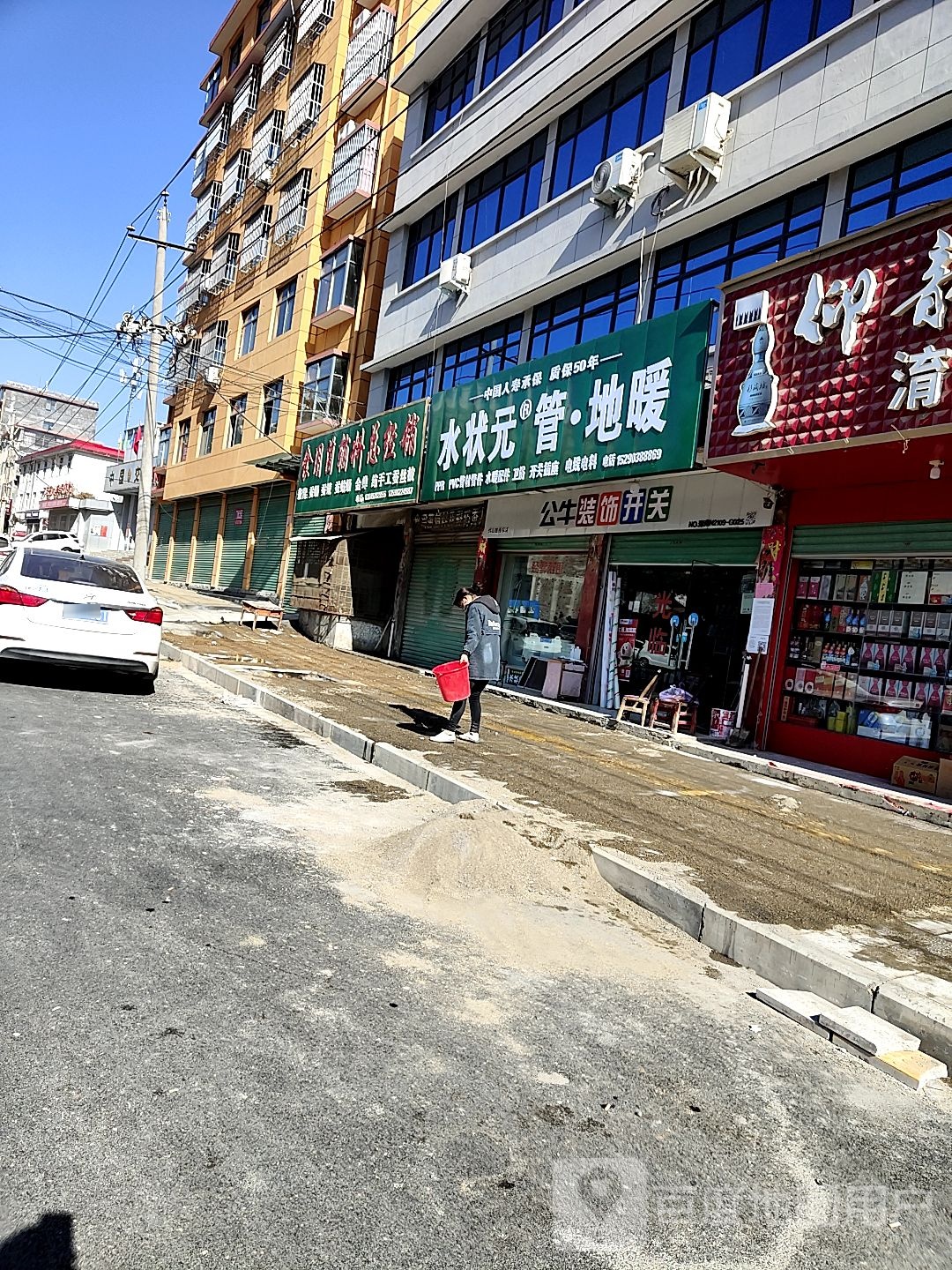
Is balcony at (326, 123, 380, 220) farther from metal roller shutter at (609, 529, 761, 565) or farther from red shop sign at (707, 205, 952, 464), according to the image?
red shop sign at (707, 205, 952, 464)

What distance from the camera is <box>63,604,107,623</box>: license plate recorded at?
29.5 feet

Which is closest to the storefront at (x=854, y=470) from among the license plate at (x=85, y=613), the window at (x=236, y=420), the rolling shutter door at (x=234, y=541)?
the license plate at (x=85, y=613)

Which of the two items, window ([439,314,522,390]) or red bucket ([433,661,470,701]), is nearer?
red bucket ([433,661,470,701])

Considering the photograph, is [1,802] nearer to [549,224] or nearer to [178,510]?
[549,224]

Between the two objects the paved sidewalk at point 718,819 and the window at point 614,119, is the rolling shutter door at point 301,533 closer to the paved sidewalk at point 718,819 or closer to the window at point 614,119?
the window at point 614,119

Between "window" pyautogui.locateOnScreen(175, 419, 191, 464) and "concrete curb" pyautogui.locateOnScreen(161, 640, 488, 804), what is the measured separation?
28913mm

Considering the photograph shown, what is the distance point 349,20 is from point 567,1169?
3439cm

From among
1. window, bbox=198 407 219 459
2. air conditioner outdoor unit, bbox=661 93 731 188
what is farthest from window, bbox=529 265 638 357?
window, bbox=198 407 219 459

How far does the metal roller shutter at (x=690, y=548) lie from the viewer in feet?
41.5

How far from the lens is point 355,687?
554 inches

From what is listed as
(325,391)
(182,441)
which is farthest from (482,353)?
(182,441)

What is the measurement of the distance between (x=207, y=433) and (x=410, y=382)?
1731 cm

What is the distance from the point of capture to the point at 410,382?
76.6ft

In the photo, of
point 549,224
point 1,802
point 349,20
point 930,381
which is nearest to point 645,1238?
point 1,802
